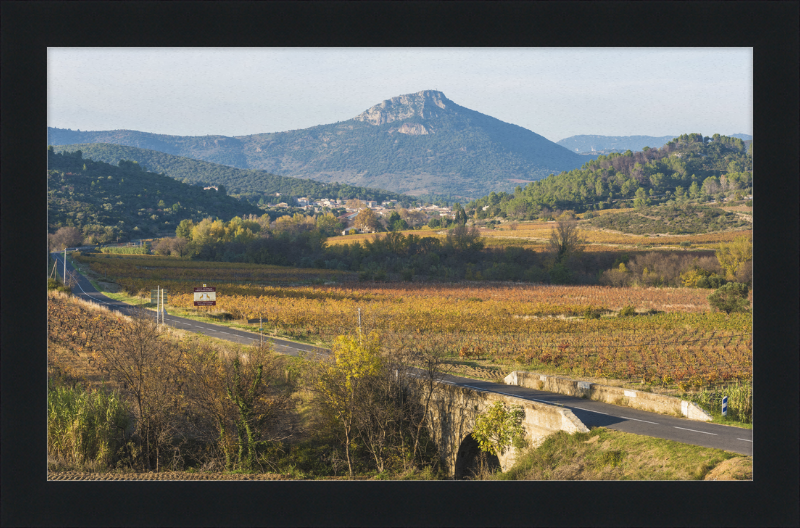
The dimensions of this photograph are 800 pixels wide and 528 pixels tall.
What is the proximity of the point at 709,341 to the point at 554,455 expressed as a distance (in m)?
16.1

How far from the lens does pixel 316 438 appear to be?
18.8m

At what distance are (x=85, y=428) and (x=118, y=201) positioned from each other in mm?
65865

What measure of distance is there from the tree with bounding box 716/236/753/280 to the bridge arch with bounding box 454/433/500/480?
38.4 meters

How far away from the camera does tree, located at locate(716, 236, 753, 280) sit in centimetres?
4809

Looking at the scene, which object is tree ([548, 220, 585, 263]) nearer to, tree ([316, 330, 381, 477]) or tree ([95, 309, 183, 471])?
tree ([316, 330, 381, 477])

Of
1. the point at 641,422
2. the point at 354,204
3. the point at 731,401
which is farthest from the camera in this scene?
the point at 354,204

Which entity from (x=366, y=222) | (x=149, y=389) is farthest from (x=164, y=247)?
(x=149, y=389)

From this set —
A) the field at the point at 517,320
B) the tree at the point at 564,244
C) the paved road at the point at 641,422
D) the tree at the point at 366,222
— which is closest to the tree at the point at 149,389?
the field at the point at 517,320

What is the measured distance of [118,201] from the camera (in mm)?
75562

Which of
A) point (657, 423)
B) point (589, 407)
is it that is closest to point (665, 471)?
point (657, 423)

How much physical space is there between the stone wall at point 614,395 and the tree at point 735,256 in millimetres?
35998

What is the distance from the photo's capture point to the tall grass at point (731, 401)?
14555 millimetres

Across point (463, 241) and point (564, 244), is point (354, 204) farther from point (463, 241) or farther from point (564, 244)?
point (564, 244)

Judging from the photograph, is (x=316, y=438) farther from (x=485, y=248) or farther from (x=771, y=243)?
(x=485, y=248)
